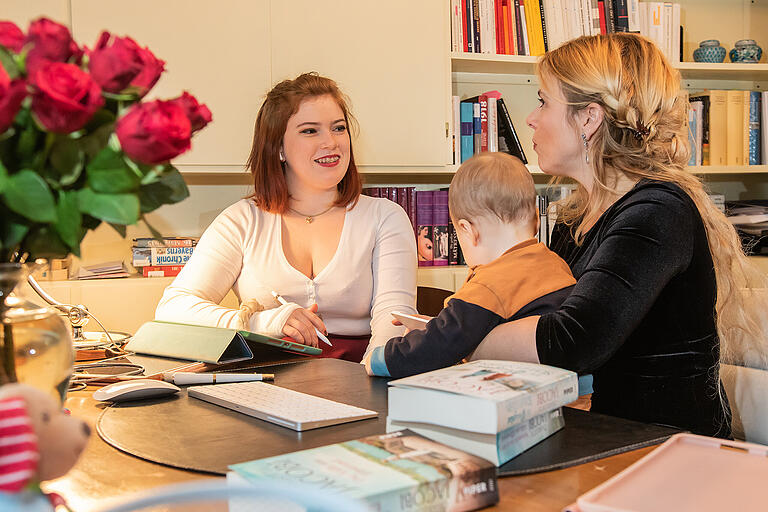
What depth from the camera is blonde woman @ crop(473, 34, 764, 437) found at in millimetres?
1208

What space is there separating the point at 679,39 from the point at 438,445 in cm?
294

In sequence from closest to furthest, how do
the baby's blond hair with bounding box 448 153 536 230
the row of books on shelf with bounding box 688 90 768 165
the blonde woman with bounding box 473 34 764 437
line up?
the blonde woman with bounding box 473 34 764 437 → the baby's blond hair with bounding box 448 153 536 230 → the row of books on shelf with bounding box 688 90 768 165

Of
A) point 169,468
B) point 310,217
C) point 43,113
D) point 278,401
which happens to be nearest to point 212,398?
point 278,401

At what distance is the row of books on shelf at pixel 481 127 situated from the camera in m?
2.95

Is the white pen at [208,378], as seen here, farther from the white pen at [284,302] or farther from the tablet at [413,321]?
the white pen at [284,302]

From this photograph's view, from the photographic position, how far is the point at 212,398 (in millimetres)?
1100

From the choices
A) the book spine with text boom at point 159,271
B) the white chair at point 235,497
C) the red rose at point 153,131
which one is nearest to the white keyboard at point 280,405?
the red rose at point 153,131

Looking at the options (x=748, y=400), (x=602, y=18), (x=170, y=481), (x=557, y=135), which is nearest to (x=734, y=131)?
(x=602, y=18)

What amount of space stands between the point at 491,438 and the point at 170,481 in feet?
1.09

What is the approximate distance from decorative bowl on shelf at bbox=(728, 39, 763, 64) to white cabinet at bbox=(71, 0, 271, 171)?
203cm

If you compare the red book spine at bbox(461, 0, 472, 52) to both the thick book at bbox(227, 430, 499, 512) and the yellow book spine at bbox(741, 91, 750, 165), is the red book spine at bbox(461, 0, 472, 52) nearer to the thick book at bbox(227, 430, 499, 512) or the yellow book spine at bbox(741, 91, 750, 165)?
the yellow book spine at bbox(741, 91, 750, 165)

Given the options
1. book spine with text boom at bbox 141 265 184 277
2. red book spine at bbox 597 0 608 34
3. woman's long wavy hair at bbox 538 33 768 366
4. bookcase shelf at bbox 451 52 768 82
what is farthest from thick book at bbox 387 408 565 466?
red book spine at bbox 597 0 608 34

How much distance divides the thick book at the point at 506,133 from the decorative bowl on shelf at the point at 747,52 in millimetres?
1089

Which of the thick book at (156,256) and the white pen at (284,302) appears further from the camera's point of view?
the thick book at (156,256)
